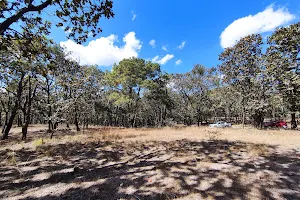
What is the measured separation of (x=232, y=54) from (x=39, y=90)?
20058 millimetres

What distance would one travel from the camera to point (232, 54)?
17.3 meters

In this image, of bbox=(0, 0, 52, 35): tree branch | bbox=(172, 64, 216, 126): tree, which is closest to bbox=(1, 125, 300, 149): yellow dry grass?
bbox=(0, 0, 52, 35): tree branch

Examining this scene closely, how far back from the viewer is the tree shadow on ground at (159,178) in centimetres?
328

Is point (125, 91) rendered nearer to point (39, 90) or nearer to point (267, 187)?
point (39, 90)

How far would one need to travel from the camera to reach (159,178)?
3920 mm

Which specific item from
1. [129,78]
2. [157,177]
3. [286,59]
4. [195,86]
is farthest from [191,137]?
[195,86]

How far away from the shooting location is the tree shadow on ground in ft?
10.8

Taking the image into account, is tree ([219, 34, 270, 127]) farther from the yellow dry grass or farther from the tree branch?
the tree branch

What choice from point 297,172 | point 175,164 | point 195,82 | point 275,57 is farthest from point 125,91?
point 297,172

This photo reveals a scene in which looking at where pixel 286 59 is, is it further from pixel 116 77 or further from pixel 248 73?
pixel 116 77

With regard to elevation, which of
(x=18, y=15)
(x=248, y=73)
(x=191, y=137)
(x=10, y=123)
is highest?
(x=248, y=73)

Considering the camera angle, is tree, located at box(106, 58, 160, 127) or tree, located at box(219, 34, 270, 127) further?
tree, located at box(106, 58, 160, 127)

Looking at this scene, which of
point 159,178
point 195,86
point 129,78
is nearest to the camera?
point 159,178

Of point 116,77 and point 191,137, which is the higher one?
point 116,77
